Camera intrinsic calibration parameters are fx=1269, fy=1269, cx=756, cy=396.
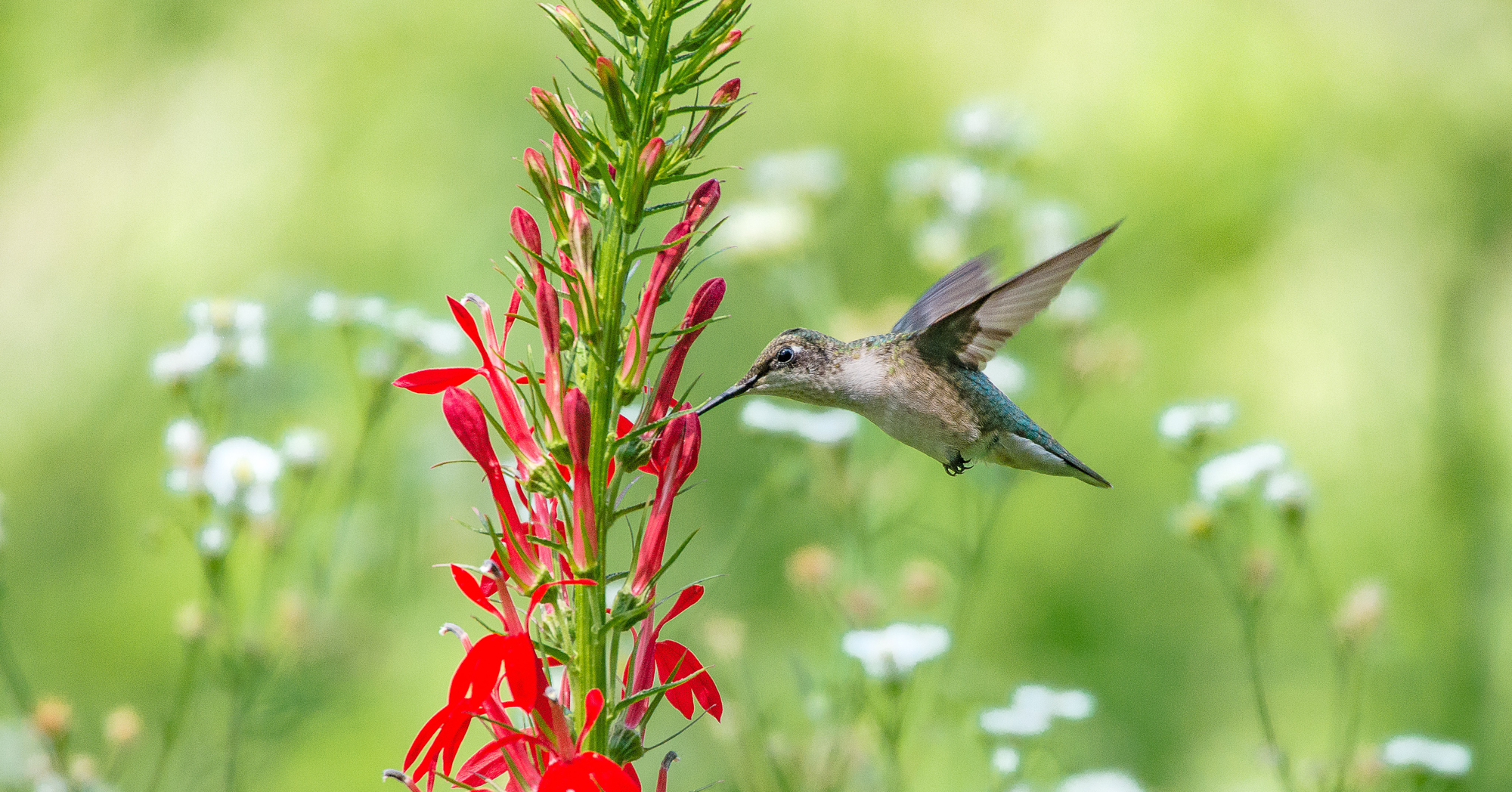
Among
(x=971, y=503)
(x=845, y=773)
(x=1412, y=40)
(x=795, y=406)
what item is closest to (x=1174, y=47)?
(x=1412, y=40)

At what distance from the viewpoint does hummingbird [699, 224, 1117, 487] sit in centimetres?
205

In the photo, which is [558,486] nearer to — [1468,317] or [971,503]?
[971,503]

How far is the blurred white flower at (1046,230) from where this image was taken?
136 inches

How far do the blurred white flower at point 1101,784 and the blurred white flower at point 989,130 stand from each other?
1672 millimetres

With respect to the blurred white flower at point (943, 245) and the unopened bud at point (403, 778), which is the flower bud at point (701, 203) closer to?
the unopened bud at point (403, 778)

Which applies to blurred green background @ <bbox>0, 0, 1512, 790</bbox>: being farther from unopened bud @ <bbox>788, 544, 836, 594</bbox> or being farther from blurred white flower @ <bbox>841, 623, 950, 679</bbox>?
blurred white flower @ <bbox>841, 623, 950, 679</bbox>

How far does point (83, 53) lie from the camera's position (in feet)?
16.7

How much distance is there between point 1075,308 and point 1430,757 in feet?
4.27

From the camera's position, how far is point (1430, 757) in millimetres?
2273

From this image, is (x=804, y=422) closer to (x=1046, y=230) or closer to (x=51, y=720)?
(x=1046, y=230)

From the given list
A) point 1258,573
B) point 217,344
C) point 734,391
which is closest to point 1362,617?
point 1258,573

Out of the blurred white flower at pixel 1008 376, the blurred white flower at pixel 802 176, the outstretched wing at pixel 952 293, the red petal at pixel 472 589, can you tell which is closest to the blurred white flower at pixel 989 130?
the blurred white flower at pixel 802 176

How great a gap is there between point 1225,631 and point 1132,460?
0.70 m

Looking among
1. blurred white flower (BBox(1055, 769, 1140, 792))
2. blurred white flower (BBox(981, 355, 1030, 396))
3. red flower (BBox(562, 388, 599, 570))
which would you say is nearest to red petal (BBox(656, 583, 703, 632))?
red flower (BBox(562, 388, 599, 570))
